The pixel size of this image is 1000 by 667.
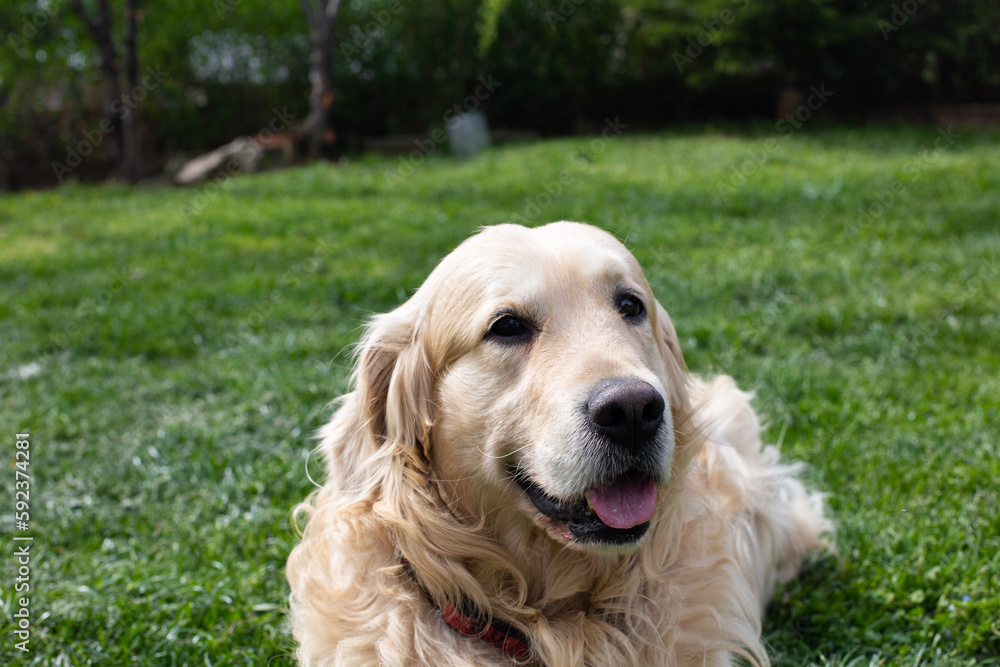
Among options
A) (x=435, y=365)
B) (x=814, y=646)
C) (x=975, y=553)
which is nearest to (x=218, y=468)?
(x=435, y=365)

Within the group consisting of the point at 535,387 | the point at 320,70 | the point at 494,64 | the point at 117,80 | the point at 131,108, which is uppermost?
the point at 535,387

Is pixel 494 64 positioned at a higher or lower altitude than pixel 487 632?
lower

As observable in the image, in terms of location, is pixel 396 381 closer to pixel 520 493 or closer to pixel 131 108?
pixel 520 493

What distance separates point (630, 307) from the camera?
2.35m

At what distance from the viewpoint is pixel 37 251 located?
770 centimetres

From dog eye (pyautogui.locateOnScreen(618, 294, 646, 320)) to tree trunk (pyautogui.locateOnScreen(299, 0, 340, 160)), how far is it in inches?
436

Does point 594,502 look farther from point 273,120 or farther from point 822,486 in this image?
point 273,120

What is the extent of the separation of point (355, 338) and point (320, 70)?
28.2 ft

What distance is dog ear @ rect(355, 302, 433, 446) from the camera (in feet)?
7.64

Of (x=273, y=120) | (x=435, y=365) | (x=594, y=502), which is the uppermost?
(x=435, y=365)

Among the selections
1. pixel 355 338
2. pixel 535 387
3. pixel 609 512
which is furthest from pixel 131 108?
pixel 609 512

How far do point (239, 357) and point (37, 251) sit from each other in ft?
14.0

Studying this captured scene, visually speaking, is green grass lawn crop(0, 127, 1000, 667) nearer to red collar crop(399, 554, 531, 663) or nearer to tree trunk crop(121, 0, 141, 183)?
red collar crop(399, 554, 531, 663)

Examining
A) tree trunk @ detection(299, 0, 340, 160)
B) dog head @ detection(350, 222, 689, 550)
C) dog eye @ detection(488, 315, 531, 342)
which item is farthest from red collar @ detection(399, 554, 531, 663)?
tree trunk @ detection(299, 0, 340, 160)
